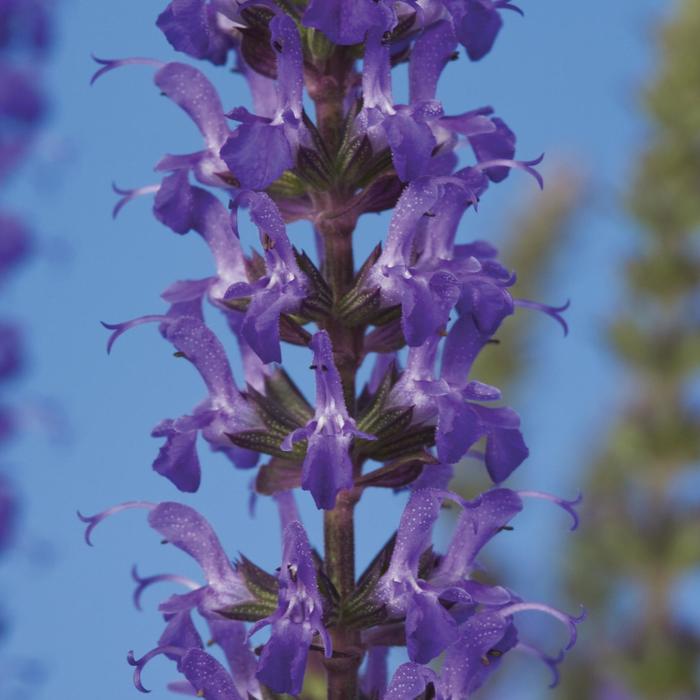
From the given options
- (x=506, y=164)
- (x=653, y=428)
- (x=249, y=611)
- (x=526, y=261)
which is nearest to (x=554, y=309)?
(x=506, y=164)

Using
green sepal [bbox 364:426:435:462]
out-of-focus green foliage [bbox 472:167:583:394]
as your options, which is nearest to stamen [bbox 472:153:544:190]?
green sepal [bbox 364:426:435:462]

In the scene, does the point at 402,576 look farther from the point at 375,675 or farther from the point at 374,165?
the point at 374,165

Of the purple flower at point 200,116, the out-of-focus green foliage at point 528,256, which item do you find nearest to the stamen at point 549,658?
the purple flower at point 200,116

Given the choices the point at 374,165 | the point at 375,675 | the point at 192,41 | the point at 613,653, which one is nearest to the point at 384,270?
the point at 374,165

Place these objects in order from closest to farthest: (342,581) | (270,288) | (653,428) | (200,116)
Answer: (270,288) → (342,581) → (200,116) → (653,428)

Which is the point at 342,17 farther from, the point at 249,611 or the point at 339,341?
the point at 249,611

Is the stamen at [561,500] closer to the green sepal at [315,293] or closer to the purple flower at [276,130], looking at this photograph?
the green sepal at [315,293]

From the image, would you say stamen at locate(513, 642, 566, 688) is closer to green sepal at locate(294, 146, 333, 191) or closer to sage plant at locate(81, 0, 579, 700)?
sage plant at locate(81, 0, 579, 700)

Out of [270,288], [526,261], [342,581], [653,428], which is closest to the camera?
[270,288]
